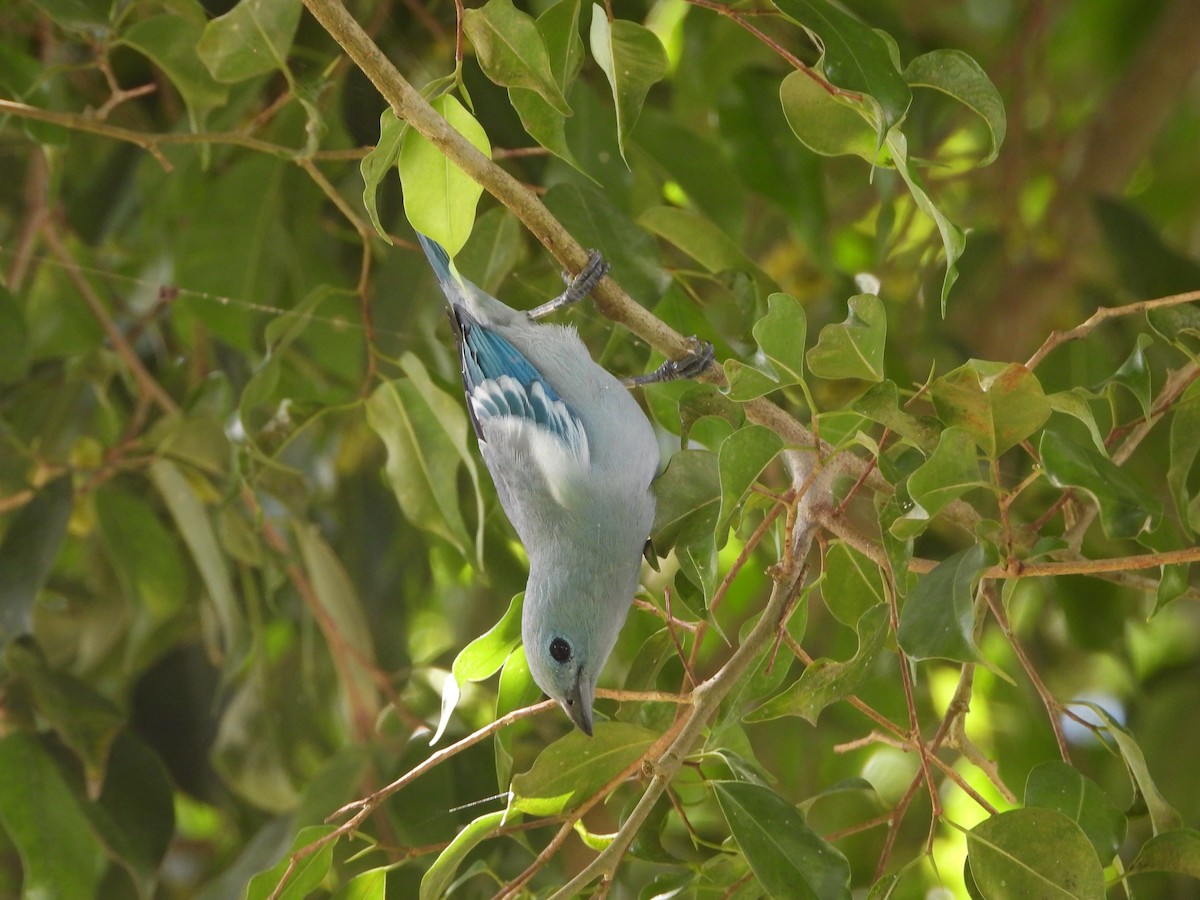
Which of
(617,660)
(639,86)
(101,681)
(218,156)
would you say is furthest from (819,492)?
(101,681)

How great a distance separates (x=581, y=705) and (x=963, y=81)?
37.2 inches

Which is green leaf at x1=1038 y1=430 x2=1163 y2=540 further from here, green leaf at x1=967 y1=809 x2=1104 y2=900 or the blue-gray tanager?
the blue-gray tanager

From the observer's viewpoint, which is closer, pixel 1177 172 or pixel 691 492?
pixel 691 492

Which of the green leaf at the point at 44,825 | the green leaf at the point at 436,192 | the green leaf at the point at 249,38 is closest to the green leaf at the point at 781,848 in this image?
the green leaf at the point at 436,192

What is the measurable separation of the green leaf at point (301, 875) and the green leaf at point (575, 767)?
0.78 feet

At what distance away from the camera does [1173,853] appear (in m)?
1.39

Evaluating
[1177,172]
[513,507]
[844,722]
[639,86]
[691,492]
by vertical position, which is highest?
[639,86]

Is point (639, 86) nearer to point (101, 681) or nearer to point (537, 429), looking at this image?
point (537, 429)

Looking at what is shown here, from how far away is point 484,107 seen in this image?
237 centimetres

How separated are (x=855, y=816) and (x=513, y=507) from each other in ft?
5.24

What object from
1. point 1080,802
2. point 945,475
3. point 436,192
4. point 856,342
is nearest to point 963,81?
point 856,342

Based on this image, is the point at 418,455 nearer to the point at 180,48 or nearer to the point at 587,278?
the point at 587,278

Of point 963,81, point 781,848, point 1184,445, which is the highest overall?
point 963,81

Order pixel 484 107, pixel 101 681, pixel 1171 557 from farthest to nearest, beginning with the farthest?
pixel 101 681
pixel 484 107
pixel 1171 557
